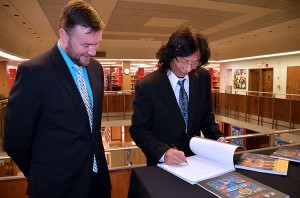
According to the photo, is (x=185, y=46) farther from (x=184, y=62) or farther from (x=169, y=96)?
(x=169, y=96)

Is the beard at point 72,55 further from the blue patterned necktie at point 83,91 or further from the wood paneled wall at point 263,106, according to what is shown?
the wood paneled wall at point 263,106

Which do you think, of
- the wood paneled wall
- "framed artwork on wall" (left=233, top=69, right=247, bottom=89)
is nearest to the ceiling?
"framed artwork on wall" (left=233, top=69, right=247, bottom=89)

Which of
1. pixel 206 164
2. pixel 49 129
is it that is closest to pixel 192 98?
pixel 206 164

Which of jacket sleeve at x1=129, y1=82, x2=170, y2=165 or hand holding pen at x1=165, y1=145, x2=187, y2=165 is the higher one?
jacket sleeve at x1=129, y1=82, x2=170, y2=165

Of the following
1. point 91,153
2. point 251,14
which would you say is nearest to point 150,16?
point 251,14

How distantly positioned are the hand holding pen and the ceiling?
16.2 ft

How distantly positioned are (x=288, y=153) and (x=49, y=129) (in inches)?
55.4

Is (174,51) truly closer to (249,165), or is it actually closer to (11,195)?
(249,165)

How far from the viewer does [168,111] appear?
1.56m

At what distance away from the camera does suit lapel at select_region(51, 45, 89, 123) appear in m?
1.27

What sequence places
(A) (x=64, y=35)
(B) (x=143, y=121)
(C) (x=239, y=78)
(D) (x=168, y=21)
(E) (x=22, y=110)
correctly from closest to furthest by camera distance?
1. (E) (x=22, y=110)
2. (A) (x=64, y=35)
3. (B) (x=143, y=121)
4. (D) (x=168, y=21)
5. (C) (x=239, y=78)

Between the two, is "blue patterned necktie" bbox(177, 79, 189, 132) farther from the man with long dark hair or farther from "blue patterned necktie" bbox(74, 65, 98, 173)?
"blue patterned necktie" bbox(74, 65, 98, 173)

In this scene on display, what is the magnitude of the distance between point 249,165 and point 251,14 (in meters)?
6.59

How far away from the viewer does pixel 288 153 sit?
1.43m
